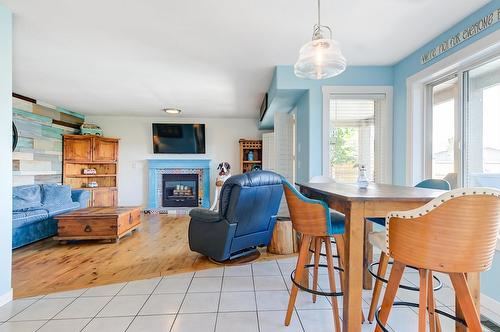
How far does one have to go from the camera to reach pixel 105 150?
6082 mm

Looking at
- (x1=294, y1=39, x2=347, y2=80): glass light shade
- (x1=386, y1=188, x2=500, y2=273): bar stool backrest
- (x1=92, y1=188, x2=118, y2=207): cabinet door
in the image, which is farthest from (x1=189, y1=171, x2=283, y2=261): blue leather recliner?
(x1=92, y1=188, x2=118, y2=207): cabinet door

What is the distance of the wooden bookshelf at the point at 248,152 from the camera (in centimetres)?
654

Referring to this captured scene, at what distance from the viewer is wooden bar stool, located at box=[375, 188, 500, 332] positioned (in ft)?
3.46

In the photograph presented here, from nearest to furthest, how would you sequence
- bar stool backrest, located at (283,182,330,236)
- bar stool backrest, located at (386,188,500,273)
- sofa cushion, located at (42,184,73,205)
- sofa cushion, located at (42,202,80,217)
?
bar stool backrest, located at (386,188,500,273)
bar stool backrest, located at (283,182,330,236)
sofa cushion, located at (42,202,80,217)
sofa cushion, located at (42,184,73,205)

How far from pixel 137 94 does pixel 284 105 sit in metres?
2.55

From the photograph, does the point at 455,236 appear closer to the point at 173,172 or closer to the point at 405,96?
the point at 405,96

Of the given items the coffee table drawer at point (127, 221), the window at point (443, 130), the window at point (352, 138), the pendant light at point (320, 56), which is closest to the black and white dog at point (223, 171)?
the coffee table drawer at point (127, 221)

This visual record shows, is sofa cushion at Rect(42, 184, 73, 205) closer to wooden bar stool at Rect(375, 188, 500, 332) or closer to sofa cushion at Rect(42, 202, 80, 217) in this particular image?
sofa cushion at Rect(42, 202, 80, 217)

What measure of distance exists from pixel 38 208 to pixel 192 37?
349 centimetres

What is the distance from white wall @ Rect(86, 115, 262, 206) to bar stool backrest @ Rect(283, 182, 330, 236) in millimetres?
5082

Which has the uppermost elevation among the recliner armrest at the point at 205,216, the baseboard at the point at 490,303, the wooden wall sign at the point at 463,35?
the wooden wall sign at the point at 463,35

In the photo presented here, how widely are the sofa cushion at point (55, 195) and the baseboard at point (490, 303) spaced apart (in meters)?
5.52

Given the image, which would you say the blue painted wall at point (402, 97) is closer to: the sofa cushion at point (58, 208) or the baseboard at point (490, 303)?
the baseboard at point (490, 303)

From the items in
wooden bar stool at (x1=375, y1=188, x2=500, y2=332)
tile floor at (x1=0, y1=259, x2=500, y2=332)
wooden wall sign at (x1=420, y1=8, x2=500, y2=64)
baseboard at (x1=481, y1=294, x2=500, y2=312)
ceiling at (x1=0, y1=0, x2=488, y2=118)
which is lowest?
tile floor at (x1=0, y1=259, x2=500, y2=332)
